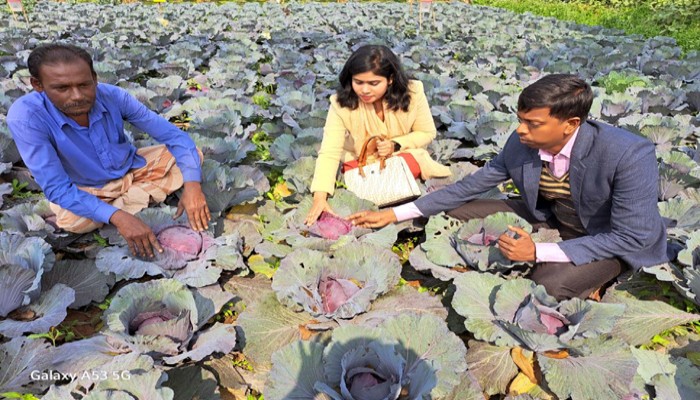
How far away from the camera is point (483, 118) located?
4148 mm

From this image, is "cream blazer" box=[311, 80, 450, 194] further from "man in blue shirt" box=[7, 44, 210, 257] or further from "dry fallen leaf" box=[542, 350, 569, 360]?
"dry fallen leaf" box=[542, 350, 569, 360]

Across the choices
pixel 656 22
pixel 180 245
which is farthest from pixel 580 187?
pixel 656 22

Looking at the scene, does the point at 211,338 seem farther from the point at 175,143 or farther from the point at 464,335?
the point at 175,143

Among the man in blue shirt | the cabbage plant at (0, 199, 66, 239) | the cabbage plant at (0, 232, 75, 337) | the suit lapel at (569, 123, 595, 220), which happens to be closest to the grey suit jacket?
the suit lapel at (569, 123, 595, 220)

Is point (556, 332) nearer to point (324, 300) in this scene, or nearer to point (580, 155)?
point (580, 155)

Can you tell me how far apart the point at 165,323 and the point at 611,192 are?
2132 mm

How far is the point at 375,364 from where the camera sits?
1.71 metres

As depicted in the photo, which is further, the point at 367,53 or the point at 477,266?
the point at 367,53

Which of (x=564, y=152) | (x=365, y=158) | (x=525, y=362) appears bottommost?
(x=525, y=362)

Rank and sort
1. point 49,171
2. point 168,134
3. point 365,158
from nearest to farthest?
point 49,171 → point 168,134 → point 365,158

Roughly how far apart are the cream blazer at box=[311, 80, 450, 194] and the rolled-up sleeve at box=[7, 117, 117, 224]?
4.15 ft

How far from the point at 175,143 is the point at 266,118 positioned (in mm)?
2214

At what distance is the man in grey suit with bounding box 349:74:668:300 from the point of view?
80.1 inches

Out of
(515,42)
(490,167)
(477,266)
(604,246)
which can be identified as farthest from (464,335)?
(515,42)
